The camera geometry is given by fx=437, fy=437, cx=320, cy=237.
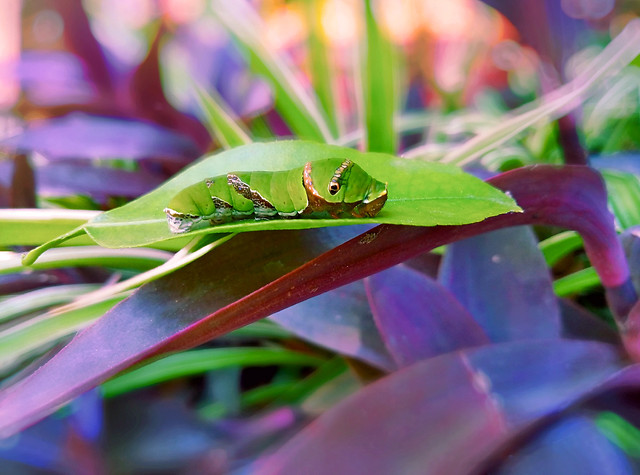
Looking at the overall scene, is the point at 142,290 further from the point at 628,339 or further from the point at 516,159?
the point at 516,159

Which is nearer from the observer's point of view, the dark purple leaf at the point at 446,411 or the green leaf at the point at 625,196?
the dark purple leaf at the point at 446,411

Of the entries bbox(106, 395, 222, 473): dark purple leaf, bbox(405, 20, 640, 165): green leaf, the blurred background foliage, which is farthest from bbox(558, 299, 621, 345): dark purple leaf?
bbox(106, 395, 222, 473): dark purple leaf

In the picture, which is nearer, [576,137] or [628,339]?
[628,339]

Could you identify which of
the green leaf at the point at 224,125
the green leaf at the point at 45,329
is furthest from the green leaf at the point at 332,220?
the green leaf at the point at 224,125

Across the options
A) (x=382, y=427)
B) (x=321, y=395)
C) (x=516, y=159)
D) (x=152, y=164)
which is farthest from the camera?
(x=152, y=164)

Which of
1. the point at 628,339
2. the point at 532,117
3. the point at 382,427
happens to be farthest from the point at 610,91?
the point at 382,427

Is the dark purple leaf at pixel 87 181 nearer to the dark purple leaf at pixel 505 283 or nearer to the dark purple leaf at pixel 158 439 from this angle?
the dark purple leaf at pixel 158 439
